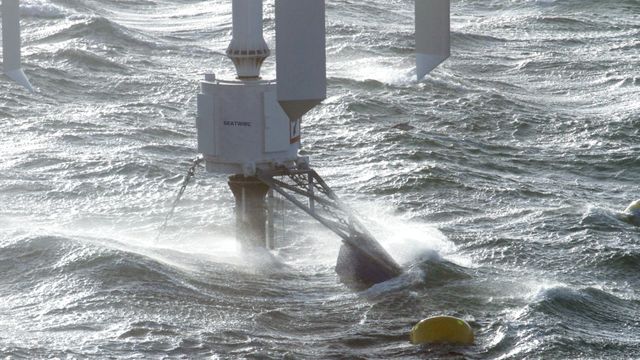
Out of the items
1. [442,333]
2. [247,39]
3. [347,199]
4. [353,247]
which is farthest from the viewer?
[347,199]

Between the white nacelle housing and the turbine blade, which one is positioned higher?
the turbine blade

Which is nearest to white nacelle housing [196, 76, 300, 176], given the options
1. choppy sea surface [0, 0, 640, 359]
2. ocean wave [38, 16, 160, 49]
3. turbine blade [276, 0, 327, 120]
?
choppy sea surface [0, 0, 640, 359]

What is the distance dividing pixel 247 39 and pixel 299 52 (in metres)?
8.29

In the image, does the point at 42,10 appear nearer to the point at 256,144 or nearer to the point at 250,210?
the point at 250,210

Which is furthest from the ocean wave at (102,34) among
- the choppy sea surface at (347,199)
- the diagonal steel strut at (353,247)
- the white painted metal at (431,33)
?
the white painted metal at (431,33)

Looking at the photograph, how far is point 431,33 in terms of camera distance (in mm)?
10930

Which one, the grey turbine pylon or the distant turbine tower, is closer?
the grey turbine pylon

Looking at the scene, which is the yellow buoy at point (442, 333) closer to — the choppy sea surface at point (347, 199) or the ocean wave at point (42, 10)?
the choppy sea surface at point (347, 199)

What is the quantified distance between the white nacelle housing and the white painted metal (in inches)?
304

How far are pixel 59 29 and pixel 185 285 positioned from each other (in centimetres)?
2438

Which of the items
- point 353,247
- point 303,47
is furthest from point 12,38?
point 303,47

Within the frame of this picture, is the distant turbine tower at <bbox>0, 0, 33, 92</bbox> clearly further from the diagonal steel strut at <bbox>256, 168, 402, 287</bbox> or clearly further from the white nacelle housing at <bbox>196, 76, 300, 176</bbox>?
the diagonal steel strut at <bbox>256, 168, 402, 287</bbox>

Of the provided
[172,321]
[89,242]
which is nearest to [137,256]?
[89,242]

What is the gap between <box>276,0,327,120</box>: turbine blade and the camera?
10.7m
